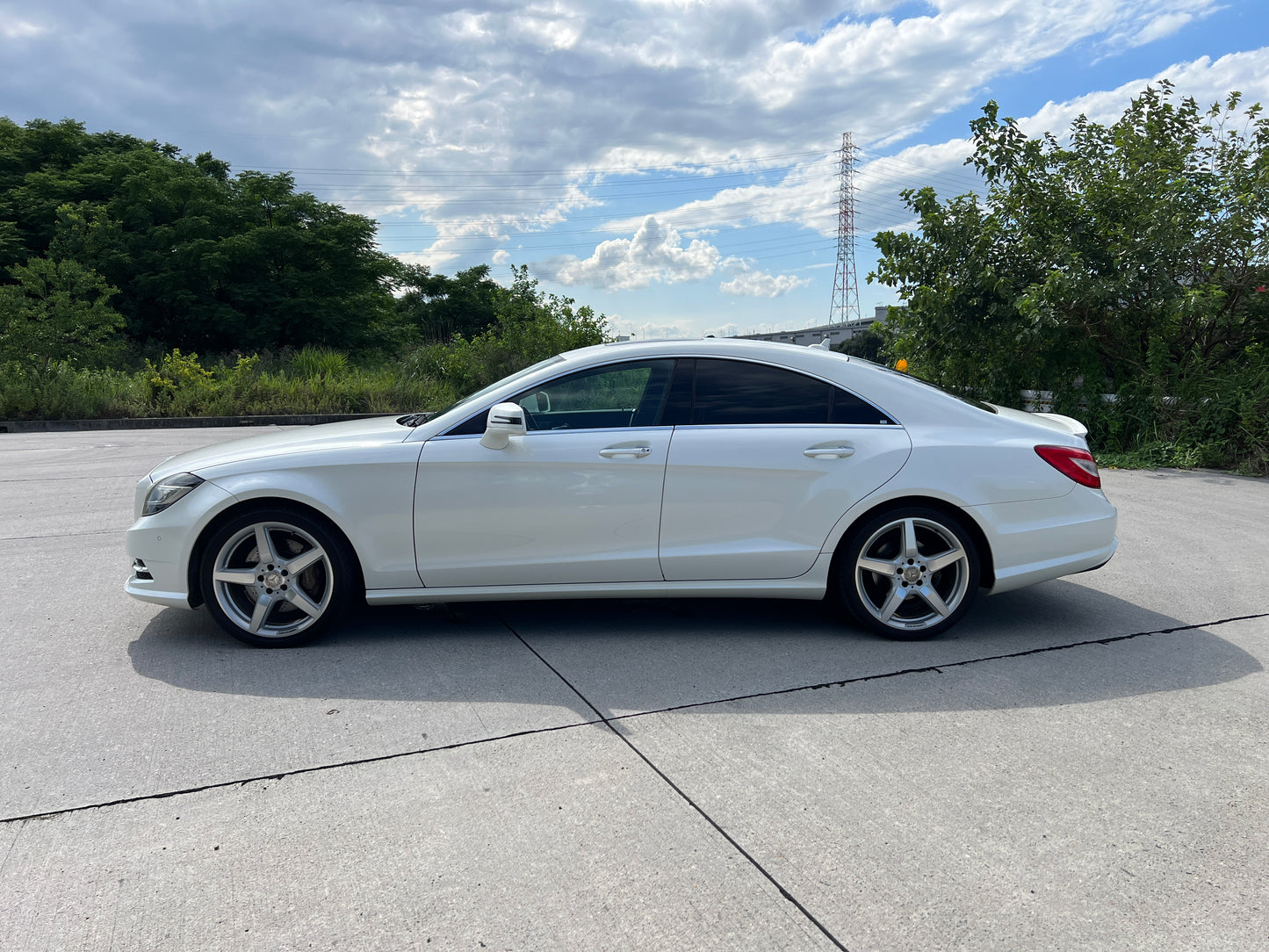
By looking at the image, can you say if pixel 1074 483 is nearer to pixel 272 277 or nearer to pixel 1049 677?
pixel 1049 677

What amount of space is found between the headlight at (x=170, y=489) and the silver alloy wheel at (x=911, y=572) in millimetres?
3302

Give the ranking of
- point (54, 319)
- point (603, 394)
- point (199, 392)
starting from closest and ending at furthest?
point (603, 394) < point (199, 392) < point (54, 319)

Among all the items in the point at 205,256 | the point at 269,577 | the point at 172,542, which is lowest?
the point at 269,577

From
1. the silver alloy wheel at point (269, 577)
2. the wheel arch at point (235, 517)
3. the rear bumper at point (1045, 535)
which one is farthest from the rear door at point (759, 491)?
the silver alloy wheel at point (269, 577)

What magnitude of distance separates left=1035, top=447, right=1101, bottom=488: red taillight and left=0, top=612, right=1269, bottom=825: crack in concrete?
2.75 feet

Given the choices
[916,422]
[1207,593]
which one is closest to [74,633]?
[916,422]

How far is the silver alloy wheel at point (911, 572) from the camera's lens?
15.0 ft

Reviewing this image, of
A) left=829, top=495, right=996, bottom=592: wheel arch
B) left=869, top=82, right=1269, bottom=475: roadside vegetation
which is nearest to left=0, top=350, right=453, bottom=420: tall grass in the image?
left=869, top=82, right=1269, bottom=475: roadside vegetation

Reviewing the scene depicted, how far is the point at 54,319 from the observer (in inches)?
853

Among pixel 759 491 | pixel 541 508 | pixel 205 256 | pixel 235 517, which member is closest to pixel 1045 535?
pixel 759 491

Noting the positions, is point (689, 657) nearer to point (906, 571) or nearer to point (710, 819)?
point (906, 571)

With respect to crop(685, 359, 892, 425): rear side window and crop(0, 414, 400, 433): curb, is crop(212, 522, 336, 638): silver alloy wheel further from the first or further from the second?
crop(0, 414, 400, 433): curb

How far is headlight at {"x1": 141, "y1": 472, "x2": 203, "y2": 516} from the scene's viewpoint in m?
4.43

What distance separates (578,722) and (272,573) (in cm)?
181
